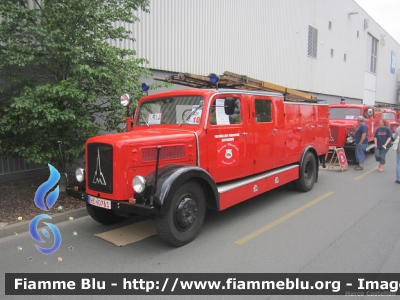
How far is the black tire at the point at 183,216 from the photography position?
13.2 feet

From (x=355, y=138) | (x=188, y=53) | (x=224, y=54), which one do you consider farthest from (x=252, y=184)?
(x=224, y=54)

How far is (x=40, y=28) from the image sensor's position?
5.16 m

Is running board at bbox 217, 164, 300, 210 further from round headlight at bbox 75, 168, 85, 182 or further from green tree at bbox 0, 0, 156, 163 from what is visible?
green tree at bbox 0, 0, 156, 163

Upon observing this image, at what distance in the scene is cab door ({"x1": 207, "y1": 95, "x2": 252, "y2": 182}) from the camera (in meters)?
4.87

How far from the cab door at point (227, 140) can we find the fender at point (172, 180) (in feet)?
1.37

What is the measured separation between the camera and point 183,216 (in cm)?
421

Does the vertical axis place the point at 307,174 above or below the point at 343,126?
below

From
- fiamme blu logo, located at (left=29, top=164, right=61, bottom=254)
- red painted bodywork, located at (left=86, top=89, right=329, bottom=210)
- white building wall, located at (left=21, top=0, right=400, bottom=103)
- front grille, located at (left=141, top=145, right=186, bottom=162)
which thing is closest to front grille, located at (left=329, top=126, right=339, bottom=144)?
red painted bodywork, located at (left=86, top=89, right=329, bottom=210)

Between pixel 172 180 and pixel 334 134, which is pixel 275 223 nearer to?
pixel 172 180

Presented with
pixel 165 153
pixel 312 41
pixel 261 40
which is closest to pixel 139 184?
pixel 165 153

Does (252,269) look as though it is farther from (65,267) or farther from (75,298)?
(65,267)

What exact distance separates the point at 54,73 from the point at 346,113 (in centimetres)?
1060

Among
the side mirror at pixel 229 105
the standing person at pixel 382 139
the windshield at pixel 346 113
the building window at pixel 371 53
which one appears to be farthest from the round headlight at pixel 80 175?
the building window at pixel 371 53

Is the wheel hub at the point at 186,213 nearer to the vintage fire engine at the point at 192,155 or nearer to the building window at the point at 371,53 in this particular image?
the vintage fire engine at the point at 192,155
